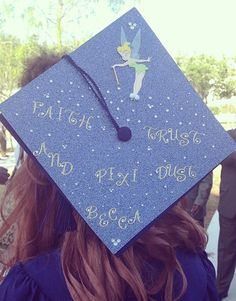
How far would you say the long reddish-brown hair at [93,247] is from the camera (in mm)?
1205

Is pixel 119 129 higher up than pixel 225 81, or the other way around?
pixel 119 129

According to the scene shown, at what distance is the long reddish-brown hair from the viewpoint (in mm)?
1205

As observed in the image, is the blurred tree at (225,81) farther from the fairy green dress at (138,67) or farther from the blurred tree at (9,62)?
the fairy green dress at (138,67)

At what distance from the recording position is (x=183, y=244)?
135 cm

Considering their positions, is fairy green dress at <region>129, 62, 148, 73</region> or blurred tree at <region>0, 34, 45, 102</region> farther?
blurred tree at <region>0, 34, 45, 102</region>

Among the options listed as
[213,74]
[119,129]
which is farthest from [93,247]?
[213,74]

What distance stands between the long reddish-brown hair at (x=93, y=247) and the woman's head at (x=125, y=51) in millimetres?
328

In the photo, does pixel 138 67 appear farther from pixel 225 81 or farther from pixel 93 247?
pixel 225 81

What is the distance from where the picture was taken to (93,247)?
1.23 metres

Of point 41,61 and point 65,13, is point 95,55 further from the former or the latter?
point 65,13

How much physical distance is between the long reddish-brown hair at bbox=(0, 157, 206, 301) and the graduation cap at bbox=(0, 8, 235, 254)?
0.18 feet

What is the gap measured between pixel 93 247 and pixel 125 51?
46 centimetres

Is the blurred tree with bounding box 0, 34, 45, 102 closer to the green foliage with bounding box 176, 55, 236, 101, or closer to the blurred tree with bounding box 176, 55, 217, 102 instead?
the blurred tree with bounding box 176, 55, 217, 102

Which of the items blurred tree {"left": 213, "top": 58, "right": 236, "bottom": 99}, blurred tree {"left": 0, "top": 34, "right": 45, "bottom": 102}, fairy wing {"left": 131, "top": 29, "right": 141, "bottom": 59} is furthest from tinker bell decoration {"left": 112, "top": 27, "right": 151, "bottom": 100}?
blurred tree {"left": 213, "top": 58, "right": 236, "bottom": 99}
